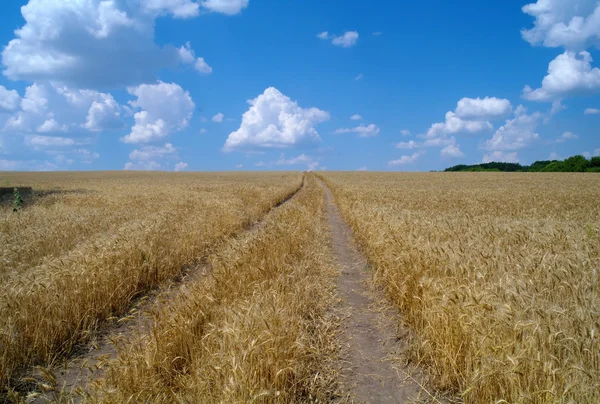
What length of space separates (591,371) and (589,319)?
0.59 m

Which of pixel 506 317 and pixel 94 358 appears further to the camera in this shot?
pixel 94 358

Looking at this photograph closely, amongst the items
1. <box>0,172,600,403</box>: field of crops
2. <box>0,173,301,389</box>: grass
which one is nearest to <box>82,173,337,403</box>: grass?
<box>0,172,600,403</box>: field of crops

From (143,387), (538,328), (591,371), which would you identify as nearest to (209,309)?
(143,387)

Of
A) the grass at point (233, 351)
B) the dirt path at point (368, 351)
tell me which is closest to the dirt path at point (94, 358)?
the grass at point (233, 351)

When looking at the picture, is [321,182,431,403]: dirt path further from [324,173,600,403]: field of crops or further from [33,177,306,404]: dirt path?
[33,177,306,404]: dirt path

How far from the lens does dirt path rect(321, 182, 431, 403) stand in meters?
3.60

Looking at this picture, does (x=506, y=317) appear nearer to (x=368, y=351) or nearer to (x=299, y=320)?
(x=368, y=351)

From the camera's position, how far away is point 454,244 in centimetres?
582

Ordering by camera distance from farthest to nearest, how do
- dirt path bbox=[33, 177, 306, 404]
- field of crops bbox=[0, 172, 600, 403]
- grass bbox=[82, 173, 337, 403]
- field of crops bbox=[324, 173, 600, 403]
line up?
1. dirt path bbox=[33, 177, 306, 404]
2. grass bbox=[82, 173, 337, 403]
3. field of crops bbox=[0, 172, 600, 403]
4. field of crops bbox=[324, 173, 600, 403]

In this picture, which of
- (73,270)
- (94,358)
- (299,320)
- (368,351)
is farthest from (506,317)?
(73,270)

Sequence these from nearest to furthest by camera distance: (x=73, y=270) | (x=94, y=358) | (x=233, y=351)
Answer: (x=233, y=351) → (x=94, y=358) → (x=73, y=270)

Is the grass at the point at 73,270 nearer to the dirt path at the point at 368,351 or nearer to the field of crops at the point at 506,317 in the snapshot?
the dirt path at the point at 368,351

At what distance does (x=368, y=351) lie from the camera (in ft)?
14.6

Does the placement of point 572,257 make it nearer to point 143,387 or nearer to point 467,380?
point 467,380
